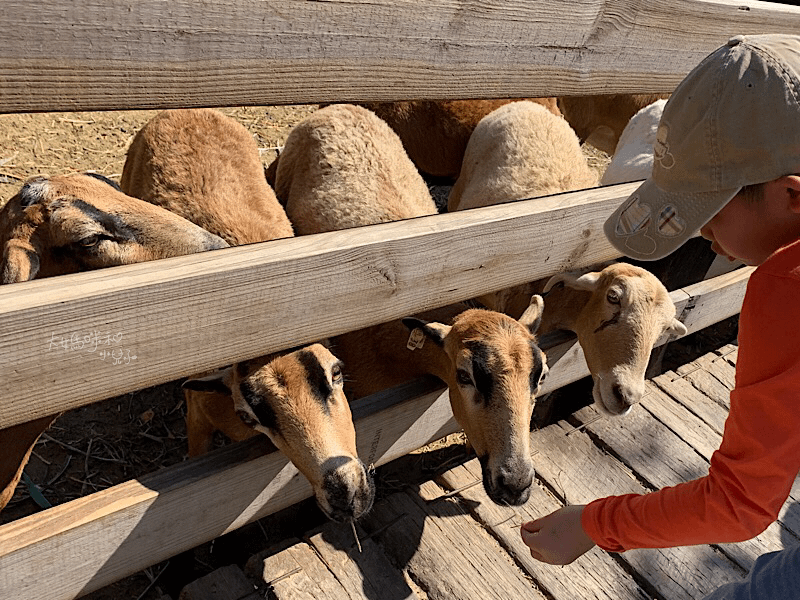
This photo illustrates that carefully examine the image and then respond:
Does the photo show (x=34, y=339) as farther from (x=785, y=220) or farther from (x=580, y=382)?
(x=580, y=382)

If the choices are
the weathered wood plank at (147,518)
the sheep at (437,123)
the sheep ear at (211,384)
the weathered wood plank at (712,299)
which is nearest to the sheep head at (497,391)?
the weathered wood plank at (147,518)

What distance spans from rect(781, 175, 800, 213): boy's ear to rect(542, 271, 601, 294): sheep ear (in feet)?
8.25

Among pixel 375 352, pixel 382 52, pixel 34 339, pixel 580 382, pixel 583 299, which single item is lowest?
pixel 580 382

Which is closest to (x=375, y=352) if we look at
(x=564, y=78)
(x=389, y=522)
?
(x=389, y=522)

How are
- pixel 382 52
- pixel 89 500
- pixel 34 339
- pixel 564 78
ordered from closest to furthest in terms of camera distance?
1. pixel 34 339
2. pixel 382 52
3. pixel 89 500
4. pixel 564 78

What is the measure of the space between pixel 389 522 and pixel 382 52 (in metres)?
2.18

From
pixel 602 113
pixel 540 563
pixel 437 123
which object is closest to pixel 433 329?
pixel 540 563

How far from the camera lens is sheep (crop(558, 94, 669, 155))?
7.03m

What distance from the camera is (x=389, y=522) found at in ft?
10.8

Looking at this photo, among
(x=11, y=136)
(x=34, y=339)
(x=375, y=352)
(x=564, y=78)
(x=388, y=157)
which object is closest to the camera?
(x=34, y=339)

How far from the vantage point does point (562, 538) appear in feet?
6.99

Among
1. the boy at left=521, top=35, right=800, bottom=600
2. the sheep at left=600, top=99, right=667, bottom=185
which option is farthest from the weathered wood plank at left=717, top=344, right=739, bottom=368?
the boy at left=521, top=35, right=800, bottom=600

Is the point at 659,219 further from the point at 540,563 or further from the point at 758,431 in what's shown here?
the point at 540,563

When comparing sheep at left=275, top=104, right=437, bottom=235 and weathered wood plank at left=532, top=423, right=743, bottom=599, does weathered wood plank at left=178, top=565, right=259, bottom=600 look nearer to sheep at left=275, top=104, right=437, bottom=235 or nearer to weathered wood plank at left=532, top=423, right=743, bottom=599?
weathered wood plank at left=532, top=423, right=743, bottom=599
